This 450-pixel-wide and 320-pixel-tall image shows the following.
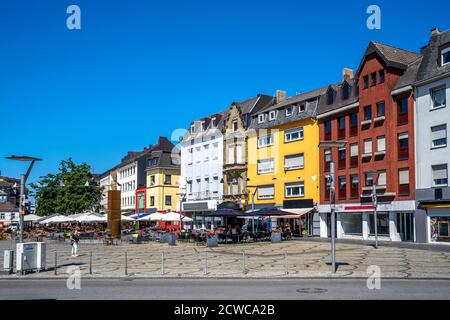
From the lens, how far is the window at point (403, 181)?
128 ft

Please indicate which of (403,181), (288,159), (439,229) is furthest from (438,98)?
(288,159)

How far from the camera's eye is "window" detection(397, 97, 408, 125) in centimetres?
3931

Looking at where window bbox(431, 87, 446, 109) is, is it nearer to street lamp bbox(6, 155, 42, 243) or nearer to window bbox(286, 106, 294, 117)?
window bbox(286, 106, 294, 117)

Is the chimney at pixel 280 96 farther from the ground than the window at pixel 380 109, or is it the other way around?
the chimney at pixel 280 96

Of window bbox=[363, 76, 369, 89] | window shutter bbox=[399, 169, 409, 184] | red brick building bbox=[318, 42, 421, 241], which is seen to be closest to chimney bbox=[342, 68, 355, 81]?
red brick building bbox=[318, 42, 421, 241]

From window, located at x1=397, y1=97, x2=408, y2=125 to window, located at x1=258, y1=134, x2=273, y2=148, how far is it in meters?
16.5

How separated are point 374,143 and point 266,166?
14684mm

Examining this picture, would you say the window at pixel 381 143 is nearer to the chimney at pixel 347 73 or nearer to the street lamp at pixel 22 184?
the chimney at pixel 347 73

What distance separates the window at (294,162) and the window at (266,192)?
3.24 meters

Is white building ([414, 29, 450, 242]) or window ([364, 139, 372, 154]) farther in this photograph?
window ([364, 139, 372, 154])

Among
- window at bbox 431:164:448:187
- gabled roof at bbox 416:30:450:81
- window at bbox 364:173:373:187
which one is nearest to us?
window at bbox 431:164:448:187

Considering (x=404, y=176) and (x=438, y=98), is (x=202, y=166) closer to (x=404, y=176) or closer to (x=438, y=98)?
(x=404, y=176)

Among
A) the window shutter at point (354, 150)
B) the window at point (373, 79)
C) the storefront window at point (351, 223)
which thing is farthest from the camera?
the storefront window at point (351, 223)

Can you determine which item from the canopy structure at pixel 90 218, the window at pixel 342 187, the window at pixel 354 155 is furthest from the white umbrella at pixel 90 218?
the window at pixel 354 155
